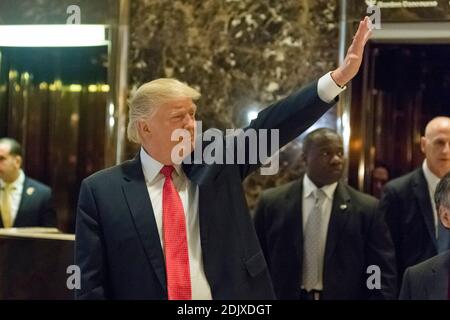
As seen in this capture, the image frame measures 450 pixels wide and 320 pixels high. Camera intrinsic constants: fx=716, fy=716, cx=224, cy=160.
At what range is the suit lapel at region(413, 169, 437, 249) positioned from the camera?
2.49m

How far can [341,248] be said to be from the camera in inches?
101

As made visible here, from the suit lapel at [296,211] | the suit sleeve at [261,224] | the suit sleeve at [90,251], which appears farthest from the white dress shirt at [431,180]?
the suit sleeve at [90,251]

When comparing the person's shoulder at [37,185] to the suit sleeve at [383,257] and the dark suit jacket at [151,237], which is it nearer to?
the dark suit jacket at [151,237]

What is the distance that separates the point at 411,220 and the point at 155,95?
1086mm

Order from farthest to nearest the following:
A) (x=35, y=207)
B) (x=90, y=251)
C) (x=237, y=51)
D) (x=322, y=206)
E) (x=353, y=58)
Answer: (x=35, y=207), (x=237, y=51), (x=322, y=206), (x=90, y=251), (x=353, y=58)

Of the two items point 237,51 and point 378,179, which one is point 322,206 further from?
point 237,51

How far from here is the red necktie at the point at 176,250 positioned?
77.2 inches

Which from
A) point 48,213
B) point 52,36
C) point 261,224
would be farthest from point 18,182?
point 261,224

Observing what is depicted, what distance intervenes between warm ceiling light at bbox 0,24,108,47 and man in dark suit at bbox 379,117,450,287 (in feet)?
4.41

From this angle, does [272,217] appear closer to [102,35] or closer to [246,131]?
[246,131]

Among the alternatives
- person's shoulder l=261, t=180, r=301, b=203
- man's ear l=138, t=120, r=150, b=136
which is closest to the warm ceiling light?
person's shoulder l=261, t=180, r=301, b=203

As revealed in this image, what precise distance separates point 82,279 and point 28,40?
1.43m

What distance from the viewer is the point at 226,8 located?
2910 millimetres
